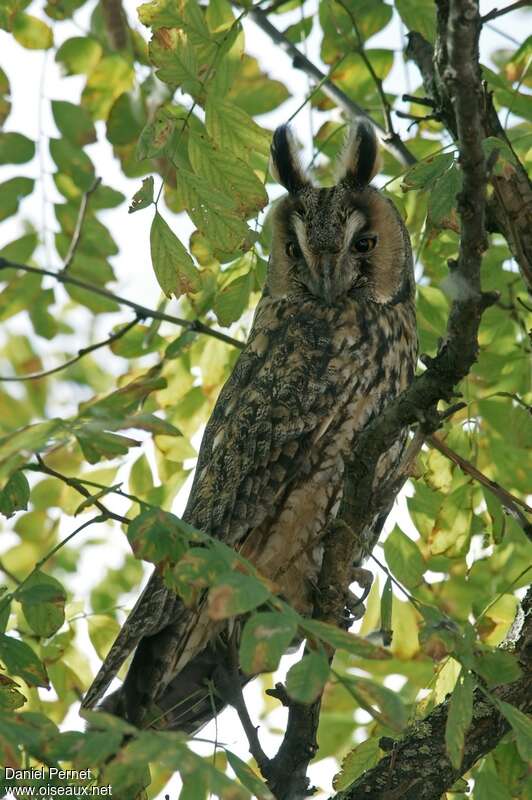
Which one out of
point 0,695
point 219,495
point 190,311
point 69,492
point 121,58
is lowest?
point 0,695

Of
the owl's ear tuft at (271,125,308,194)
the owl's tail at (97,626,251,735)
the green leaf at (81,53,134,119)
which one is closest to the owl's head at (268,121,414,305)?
the owl's ear tuft at (271,125,308,194)

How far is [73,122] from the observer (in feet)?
9.92

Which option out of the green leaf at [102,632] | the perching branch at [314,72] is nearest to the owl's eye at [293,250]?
the perching branch at [314,72]

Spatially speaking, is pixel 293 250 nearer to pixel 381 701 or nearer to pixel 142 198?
pixel 142 198

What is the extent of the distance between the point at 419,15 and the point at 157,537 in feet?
5.93

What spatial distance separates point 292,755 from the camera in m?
2.18

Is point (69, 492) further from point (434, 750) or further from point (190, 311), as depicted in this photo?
point (434, 750)

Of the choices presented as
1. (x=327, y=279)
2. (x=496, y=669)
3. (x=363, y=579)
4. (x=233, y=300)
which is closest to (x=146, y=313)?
(x=233, y=300)

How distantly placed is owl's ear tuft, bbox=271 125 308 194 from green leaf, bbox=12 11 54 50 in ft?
2.42

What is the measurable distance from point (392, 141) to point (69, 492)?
136 centimetres

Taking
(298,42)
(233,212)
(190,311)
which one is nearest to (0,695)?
(233,212)

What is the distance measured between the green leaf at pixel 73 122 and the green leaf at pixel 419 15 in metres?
0.94

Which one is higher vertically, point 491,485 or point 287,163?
point 287,163

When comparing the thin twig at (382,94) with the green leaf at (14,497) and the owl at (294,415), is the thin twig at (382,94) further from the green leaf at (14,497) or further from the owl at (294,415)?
the green leaf at (14,497)
